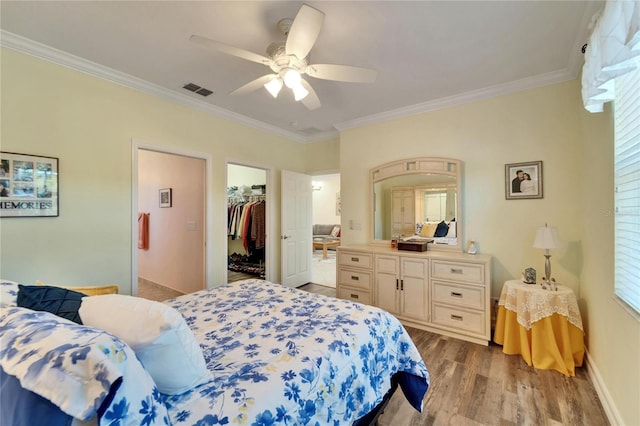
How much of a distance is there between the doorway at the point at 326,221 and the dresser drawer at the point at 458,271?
335 cm

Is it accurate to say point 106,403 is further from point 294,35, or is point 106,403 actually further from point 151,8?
point 151,8

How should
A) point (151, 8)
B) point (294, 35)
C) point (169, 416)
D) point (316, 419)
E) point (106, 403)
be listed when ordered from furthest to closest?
point (151, 8), point (294, 35), point (316, 419), point (169, 416), point (106, 403)

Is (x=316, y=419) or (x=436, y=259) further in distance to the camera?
(x=436, y=259)

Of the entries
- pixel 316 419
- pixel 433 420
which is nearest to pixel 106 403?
pixel 316 419

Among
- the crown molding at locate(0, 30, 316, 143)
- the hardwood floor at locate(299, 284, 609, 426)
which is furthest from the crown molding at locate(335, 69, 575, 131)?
the hardwood floor at locate(299, 284, 609, 426)

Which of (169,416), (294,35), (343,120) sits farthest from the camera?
(343,120)

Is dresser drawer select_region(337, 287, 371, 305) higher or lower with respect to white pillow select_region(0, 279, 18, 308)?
lower

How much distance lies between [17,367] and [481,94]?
3.82 meters

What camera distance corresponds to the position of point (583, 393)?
1.90m

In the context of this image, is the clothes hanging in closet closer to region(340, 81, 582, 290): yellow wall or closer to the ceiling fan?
region(340, 81, 582, 290): yellow wall

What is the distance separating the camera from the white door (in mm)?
4340

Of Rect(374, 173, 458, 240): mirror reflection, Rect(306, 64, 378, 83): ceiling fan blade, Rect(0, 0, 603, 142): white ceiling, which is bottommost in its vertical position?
Rect(374, 173, 458, 240): mirror reflection

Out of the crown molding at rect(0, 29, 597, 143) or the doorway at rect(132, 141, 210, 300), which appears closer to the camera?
the crown molding at rect(0, 29, 597, 143)

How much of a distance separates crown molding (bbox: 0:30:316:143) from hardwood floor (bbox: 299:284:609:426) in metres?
3.58
